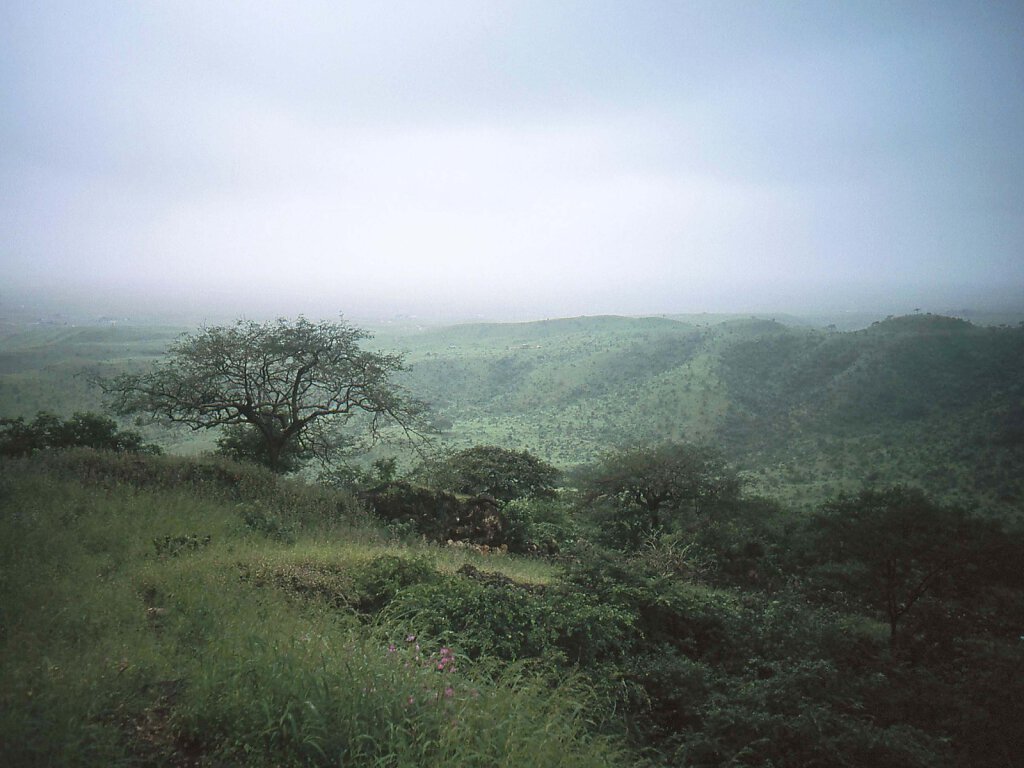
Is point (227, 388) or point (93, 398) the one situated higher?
point (227, 388)

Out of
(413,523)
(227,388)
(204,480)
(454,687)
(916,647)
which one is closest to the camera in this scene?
(454,687)

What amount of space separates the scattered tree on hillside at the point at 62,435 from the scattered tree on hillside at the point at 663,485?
44.6 feet

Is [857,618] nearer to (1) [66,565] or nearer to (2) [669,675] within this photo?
(2) [669,675]

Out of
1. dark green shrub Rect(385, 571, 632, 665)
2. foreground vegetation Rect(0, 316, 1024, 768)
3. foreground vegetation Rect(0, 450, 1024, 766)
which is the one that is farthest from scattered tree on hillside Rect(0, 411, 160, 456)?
dark green shrub Rect(385, 571, 632, 665)

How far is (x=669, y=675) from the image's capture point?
5.11 metres

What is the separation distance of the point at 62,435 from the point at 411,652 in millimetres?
12829

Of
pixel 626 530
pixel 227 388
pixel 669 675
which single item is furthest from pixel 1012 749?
pixel 227 388

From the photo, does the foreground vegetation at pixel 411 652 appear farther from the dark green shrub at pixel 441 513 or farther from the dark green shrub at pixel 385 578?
the dark green shrub at pixel 441 513

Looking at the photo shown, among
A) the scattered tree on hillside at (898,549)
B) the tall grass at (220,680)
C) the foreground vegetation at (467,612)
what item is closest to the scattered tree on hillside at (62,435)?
the foreground vegetation at (467,612)

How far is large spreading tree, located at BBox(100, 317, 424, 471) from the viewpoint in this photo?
1417 centimetres

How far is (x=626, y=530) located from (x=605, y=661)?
10178 millimetres

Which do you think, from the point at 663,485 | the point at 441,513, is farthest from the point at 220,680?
the point at 663,485

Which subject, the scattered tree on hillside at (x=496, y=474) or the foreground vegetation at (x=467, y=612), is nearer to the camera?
the foreground vegetation at (x=467, y=612)

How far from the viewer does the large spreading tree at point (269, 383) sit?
14172mm
